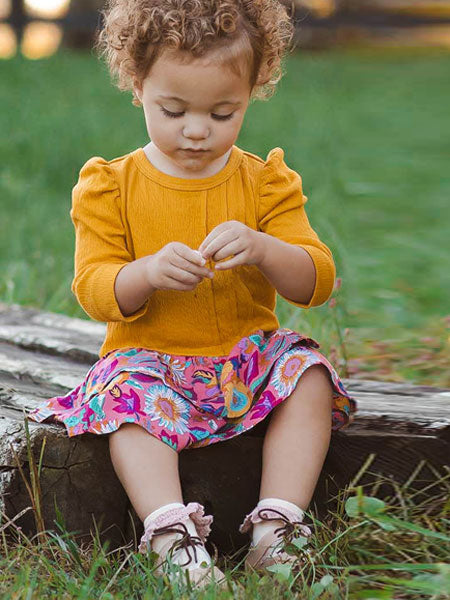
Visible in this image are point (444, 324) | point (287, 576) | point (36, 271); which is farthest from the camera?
point (36, 271)

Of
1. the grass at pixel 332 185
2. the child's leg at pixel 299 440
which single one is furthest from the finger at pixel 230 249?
the grass at pixel 332 185

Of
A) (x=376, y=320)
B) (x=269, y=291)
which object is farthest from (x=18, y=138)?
(x=269, y=291)

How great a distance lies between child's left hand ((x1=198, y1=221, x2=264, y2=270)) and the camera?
2.13m

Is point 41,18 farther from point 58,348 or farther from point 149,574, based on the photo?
point 149,574

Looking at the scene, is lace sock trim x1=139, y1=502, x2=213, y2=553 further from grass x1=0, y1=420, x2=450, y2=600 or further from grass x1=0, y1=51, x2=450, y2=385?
grass x1=0, y1=51, x2=450, y2=385

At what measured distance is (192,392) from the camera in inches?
90.4

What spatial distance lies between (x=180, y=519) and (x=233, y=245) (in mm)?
550

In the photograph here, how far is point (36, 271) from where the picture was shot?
4.39m

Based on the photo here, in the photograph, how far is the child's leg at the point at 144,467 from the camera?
212 centimetres

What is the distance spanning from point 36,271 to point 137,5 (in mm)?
2302

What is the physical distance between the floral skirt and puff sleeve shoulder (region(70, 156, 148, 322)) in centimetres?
13

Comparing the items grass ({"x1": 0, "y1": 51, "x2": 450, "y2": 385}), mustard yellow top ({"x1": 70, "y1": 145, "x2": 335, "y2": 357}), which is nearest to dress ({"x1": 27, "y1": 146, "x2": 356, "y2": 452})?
mustard yellow top ({"x1": 70, "y1": 145, "x2": 335, "y2": 357})

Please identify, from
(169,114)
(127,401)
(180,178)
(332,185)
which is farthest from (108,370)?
(332,185)

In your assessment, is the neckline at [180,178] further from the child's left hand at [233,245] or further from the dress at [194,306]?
the child's left hand at [233,245]
